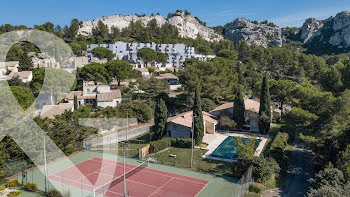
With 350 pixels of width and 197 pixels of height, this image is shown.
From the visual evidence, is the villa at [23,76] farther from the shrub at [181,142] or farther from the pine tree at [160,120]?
the shrub at [181,142]

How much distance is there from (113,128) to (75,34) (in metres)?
74.9

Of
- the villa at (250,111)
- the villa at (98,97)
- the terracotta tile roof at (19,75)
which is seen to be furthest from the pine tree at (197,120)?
the terracotta tile roof at (19,75)

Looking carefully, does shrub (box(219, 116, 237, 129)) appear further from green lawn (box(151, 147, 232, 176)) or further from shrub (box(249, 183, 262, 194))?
shrub (box(249, 183, 262, 194))

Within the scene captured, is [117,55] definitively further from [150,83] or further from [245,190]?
[245,190]

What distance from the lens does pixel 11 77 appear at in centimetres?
4441

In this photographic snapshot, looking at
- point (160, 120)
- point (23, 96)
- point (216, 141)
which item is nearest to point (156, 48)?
point (160, 120)

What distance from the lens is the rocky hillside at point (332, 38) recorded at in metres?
107

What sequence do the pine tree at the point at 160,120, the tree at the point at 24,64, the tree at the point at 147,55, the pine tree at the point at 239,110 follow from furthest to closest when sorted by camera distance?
the tree at the point at 147,55, the tree at the point at 24,64, the pine tree at the point at 239,110, the pine tree at the point at 160,120

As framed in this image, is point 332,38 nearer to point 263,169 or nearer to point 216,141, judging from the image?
point 216,141

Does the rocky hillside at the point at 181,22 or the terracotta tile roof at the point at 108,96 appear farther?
the rocky hillside at the point at 181,22

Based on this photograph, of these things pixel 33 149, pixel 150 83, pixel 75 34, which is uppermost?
pixel 75 34

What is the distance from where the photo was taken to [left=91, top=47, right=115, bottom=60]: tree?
247ft

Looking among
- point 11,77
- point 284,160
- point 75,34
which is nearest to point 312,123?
point 284,160

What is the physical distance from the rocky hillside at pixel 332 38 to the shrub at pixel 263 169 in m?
106
